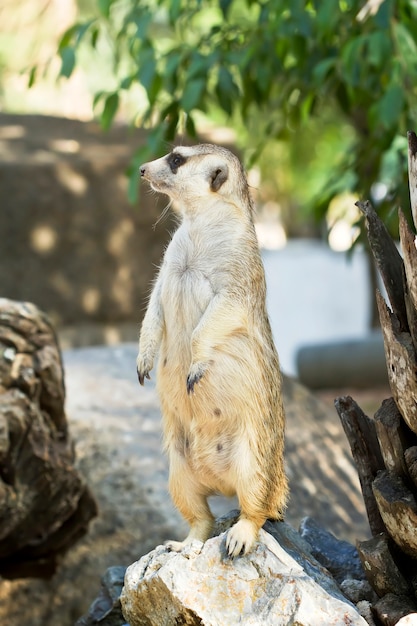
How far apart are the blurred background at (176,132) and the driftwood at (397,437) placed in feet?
2.57

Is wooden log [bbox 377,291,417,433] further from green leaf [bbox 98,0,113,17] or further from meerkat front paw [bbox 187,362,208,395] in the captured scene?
green leaf [bbox 98,0,113,17]

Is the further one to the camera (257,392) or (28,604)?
(28,604)

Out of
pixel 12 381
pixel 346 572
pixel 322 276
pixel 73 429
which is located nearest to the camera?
pixel 346 572

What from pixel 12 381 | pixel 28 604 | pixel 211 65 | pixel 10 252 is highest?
pixel 211 65

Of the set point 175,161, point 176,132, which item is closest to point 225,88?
point 176,132

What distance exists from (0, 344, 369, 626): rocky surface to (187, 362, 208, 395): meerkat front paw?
6.78 ft

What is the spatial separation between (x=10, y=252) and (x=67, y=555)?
12.7ft

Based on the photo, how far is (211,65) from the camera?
4863 mm

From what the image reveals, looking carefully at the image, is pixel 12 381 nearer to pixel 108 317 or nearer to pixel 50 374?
pixel 50 374

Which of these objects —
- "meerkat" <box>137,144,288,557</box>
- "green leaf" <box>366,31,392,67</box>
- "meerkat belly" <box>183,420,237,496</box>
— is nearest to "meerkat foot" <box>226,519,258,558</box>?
"meerkat" <box>137,144,288,557</box>

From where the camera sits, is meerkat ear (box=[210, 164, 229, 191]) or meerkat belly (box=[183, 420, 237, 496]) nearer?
meerkat belly (box=[183, 420, 237, 496])

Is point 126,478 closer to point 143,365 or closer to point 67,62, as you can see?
point 143,365

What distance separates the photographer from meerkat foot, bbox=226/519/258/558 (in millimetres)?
2977

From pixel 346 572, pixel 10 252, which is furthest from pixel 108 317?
pixel 346 572
